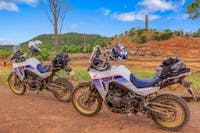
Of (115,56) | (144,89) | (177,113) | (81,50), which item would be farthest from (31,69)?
(81,50)

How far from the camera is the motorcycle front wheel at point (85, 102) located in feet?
15.2

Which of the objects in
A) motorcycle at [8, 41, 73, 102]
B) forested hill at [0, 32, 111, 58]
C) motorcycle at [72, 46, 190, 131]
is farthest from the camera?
forested hill at [0, 32, 111, 58]

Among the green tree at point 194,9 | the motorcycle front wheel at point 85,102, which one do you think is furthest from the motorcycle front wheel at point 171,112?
the green tree at point 194,9

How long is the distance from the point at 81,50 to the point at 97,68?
23.6 metres

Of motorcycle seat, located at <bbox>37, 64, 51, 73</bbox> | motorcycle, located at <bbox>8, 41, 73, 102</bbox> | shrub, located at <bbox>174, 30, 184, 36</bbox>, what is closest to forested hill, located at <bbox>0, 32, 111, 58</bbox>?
shrub, located at <bbox>174, 30, 184, 36</bbox>

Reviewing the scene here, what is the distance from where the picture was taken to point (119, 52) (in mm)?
4008

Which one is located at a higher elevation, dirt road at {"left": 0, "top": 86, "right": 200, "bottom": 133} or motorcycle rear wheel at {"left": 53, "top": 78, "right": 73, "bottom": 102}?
motorcycle rear wheel at {"left": 53, "top": 78, "right": 73, "bottom": 102}

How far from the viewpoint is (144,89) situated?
12.8 ft

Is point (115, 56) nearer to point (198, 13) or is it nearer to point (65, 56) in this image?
point (65, 56)

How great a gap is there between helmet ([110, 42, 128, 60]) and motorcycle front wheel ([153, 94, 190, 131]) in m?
0.88

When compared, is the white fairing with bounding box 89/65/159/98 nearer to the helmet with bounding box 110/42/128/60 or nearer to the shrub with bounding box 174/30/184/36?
the helmet with bounding box 110/42/128/60

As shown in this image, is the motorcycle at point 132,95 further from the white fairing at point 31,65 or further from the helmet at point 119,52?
the white fairing at point 31,65

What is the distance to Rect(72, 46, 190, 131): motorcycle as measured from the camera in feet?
12.4

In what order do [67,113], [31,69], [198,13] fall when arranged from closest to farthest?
[67,113], [31,69], [198,13]
